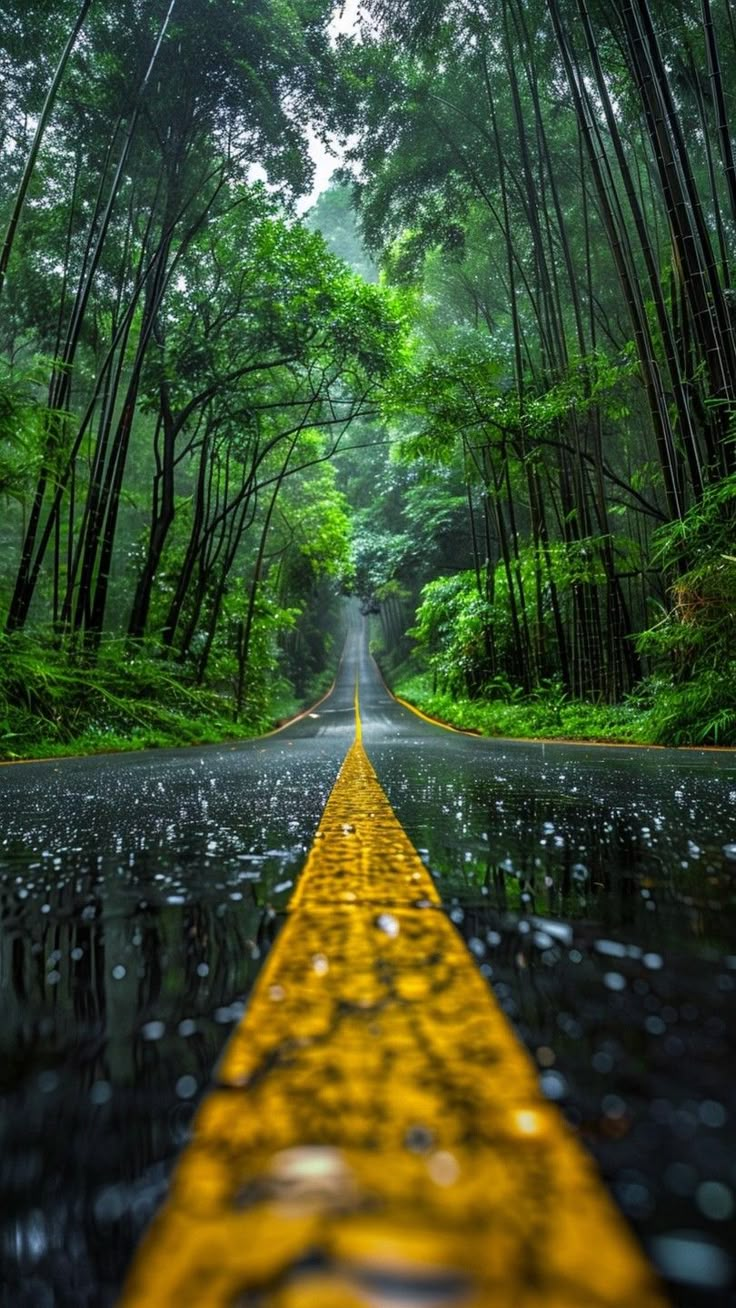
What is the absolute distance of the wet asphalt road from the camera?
0.43 metres

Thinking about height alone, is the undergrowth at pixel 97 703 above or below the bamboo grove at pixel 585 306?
below

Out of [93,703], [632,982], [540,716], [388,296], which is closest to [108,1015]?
[632,982]

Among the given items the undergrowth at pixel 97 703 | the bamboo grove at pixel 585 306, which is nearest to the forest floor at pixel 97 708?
the undergrowth at pixel 97 703

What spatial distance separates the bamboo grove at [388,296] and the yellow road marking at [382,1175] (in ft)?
18.7

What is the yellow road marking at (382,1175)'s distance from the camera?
0.34 metres

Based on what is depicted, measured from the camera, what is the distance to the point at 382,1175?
0.42m

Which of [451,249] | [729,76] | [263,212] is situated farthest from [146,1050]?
[451,249]

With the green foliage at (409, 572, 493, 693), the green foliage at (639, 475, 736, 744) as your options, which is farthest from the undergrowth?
the green foliage at (409, 572, 493, 693)

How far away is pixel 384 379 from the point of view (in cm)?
1331

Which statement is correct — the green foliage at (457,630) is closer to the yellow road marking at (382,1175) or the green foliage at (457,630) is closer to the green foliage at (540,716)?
the green foliage at (540,716)

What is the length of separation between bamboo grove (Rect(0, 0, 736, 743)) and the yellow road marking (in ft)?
18.7

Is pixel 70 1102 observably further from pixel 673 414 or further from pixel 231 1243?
pixel 673 414

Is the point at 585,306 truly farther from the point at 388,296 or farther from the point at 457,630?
the point at 457,630

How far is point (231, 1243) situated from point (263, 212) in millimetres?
14703
